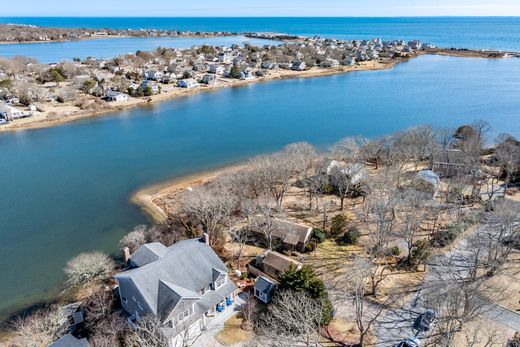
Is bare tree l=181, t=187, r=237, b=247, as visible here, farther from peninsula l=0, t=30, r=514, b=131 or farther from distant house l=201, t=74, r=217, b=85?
distant house l=201, t=74, r=217, b=85

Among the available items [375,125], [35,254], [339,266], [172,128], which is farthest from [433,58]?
[35,254]

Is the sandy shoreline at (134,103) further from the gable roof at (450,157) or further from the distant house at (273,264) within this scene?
the gable roof at (450,157)

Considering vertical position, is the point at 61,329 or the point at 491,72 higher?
the point at 491,72

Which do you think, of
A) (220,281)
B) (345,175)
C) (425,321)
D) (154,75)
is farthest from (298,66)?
(425,321)

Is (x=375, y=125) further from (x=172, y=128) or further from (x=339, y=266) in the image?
(x=339, y=266)

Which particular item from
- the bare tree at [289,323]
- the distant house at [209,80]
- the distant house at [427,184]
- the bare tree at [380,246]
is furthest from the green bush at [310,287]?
the distant house at [209,80]

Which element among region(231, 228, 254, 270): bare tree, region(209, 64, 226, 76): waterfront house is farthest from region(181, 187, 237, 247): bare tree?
region(209, 64, 226, 76): waterfront house

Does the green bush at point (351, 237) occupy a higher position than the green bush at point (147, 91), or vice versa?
the green bush at point (147, 91)
